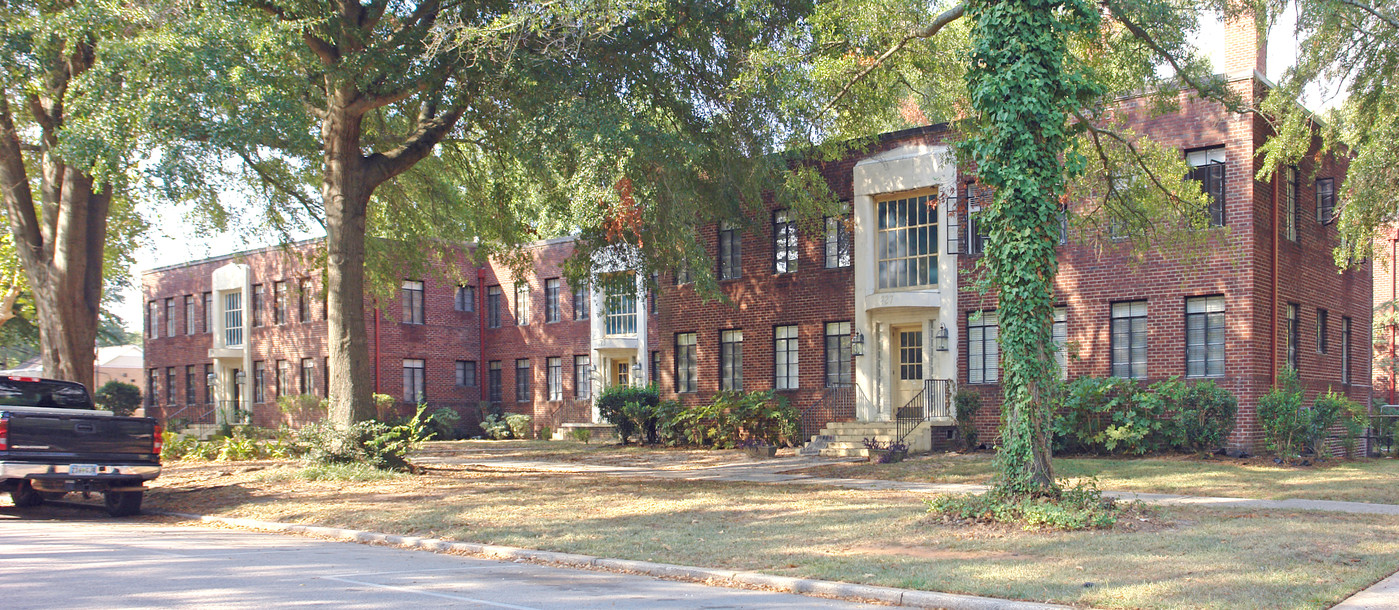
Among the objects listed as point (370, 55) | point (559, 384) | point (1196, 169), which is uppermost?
point (370, 55)

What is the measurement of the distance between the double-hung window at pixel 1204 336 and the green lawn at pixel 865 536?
8540 mm

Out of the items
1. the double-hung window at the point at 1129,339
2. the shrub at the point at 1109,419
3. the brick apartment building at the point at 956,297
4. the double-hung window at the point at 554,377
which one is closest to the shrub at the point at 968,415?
the brick apartment building at the point at 956,297

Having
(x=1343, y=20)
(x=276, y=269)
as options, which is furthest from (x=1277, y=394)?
(x=276, y=269)

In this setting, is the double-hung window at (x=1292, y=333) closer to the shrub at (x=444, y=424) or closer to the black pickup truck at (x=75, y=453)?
the black pickup truck at (x=75, y=453)

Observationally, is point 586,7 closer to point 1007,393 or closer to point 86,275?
point 1007,393

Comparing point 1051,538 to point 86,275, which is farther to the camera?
point 86,275

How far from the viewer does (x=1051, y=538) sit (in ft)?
33.1

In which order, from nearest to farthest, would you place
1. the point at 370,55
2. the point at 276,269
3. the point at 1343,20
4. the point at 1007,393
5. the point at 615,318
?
the point at 1007,393 → the point at 370,55 → the point at 1343,20 → the point at 615,318 → the point at 276,269

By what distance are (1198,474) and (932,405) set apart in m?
6.72

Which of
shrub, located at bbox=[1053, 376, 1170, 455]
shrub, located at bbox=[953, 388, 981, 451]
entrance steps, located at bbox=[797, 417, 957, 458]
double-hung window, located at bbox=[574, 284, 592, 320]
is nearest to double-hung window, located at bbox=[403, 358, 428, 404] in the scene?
double-hung window, located at bbox=[574, 284, 592, 320]

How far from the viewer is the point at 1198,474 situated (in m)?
16.6

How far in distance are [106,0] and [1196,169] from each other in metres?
18.6

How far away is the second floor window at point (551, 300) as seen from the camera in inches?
1459

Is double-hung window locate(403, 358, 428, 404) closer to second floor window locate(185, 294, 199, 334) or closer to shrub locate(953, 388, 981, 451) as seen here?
second floor window locate(185, 294, 199, 334)
